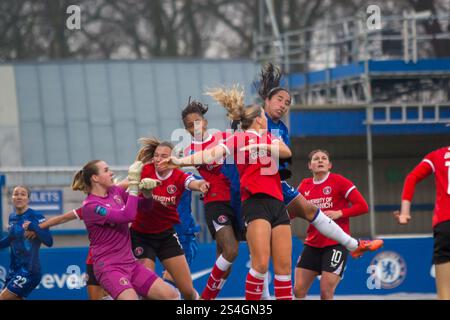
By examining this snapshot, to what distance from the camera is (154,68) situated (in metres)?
28.5

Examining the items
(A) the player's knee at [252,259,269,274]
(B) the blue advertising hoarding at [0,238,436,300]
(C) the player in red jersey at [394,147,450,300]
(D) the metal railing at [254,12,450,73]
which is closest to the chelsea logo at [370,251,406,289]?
(B) the blue advertising hoarding at [0,238,436,300]

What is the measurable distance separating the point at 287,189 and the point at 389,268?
6.66 meters

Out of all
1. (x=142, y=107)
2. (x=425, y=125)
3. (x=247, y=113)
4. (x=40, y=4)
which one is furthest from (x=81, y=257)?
(x=40, y=4)

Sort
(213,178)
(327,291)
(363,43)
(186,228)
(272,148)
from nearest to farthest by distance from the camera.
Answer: (272,148), (213,178), (327,291), (186,228), (363,43)

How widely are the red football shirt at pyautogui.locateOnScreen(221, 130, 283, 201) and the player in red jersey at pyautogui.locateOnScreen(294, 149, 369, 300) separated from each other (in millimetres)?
1744

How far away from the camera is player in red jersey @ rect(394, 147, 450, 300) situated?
9.72m

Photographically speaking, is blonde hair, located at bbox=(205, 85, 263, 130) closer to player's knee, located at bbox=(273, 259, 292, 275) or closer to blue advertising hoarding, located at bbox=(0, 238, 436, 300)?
player's knee, located at bbox=(273, 259, 292, 275)

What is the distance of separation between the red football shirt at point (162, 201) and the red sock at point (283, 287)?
168cm

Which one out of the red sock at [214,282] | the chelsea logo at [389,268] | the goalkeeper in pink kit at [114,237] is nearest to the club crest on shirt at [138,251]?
the red sock at [214,282]

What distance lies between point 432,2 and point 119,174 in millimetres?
10423

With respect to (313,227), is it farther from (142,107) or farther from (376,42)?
(142,107)

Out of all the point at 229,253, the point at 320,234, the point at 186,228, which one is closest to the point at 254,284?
the point at 229,253

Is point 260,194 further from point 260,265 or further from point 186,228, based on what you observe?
point 186,228

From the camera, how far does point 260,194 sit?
34.8 feet
